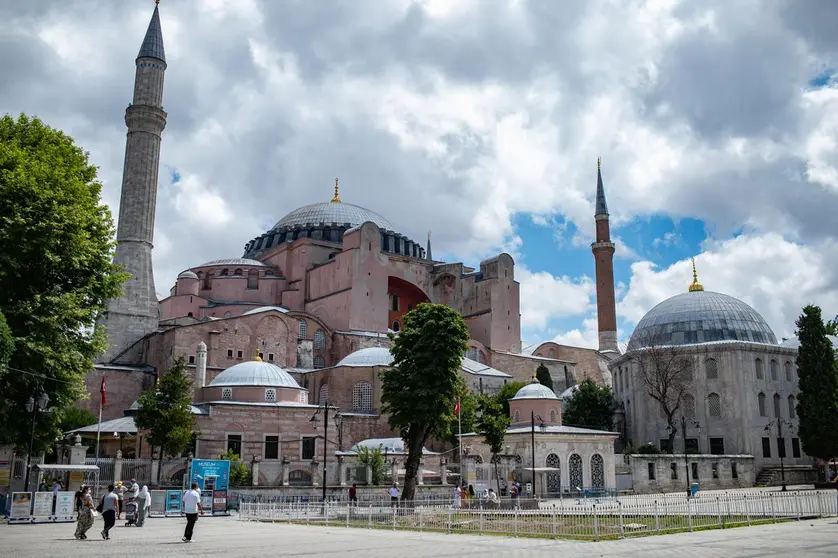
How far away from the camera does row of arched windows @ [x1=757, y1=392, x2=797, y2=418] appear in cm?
3781

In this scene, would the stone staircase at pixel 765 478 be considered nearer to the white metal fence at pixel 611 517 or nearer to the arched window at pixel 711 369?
the arched window at pixel 711 369

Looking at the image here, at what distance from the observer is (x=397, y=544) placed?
39.8ft

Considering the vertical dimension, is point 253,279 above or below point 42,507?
above

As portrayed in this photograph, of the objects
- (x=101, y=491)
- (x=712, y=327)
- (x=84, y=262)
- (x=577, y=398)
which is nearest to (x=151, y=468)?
(x=101, y=491)

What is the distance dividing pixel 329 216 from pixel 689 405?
87.2ft

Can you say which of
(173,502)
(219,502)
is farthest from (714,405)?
(173,502)

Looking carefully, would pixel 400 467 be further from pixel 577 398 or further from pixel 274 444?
pixel 577 398

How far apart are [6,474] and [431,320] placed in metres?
12.6

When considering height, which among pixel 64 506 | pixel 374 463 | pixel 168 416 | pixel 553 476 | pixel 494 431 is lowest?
pixel 64 506

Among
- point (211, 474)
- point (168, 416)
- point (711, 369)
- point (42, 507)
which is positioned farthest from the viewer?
point (711, 369)

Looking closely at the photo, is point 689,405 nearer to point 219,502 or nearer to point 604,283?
point 604,283

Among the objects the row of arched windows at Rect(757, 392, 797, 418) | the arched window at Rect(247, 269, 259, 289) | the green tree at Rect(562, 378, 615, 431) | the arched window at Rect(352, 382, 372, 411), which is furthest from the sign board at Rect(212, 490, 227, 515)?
the arched window at Rect(247, 269, 259, 289)

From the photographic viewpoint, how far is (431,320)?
83.5 feet

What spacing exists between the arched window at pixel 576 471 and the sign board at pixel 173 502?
1507 cm
